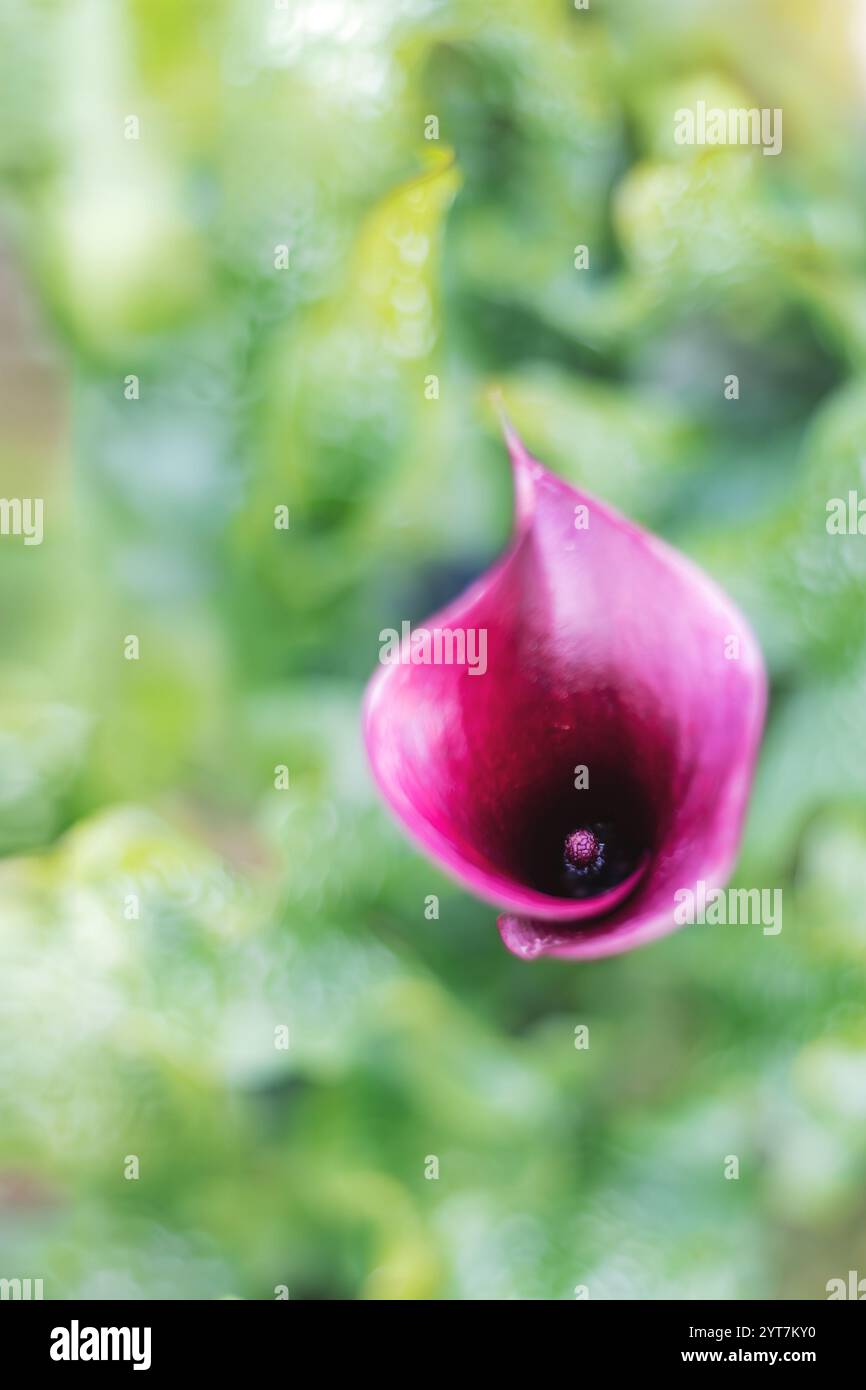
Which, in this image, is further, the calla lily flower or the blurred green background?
the blurred green background

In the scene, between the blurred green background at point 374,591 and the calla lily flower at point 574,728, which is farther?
the blurred green background at point 374,591

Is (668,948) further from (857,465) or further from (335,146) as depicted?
(335,146)

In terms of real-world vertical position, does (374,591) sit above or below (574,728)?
above
